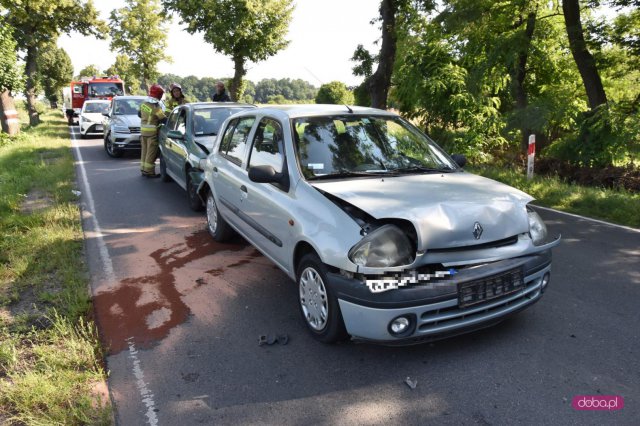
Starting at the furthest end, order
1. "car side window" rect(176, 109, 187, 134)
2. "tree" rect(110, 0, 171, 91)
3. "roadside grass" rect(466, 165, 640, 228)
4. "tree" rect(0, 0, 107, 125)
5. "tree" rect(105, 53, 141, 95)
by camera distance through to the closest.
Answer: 1. "tree" rect(105, 53, 141, 95)
2. "tree" rect(110, 0, 171, 91)
3. "tree" rect(0, 0, 107, 125)
4. "car side window" rect(176, 109, 187, 134)
5. "roadside grass" rect(466, 165, 640, 228)

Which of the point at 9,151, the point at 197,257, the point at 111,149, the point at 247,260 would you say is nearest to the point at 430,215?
the point at 247,260

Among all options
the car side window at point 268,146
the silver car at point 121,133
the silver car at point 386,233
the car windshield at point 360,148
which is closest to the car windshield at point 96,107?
the silver car at point 121,133

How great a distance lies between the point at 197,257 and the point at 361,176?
8.68 feet

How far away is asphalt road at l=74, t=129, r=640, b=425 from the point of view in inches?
117

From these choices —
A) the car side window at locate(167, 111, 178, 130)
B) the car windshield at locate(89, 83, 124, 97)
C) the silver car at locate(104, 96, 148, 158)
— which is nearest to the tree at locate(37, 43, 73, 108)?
the car windshield at locate(89, 83, 124, 97)

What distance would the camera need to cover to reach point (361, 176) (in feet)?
13.5

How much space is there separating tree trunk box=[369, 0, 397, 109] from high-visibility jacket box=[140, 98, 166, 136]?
6.95m

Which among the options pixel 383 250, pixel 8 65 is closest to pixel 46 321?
pixel 383 250

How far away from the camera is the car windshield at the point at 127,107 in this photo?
1557 cm

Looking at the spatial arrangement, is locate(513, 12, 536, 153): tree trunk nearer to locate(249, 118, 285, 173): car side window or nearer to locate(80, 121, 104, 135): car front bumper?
locate(249, 118, 285, 173): car side window

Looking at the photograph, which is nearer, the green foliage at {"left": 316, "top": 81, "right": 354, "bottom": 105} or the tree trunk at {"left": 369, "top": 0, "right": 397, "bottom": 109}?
the tree trunk at {"left": 369, "top": 0, "right": 397, "bottom": 109}

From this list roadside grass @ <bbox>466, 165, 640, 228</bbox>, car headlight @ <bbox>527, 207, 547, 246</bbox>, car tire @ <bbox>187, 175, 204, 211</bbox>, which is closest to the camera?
car headlight @ <bbox>527, 207, 547, 246</bbox>

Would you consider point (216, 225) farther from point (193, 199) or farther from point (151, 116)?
point (151, 116)

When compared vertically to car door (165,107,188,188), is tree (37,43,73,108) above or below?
above
